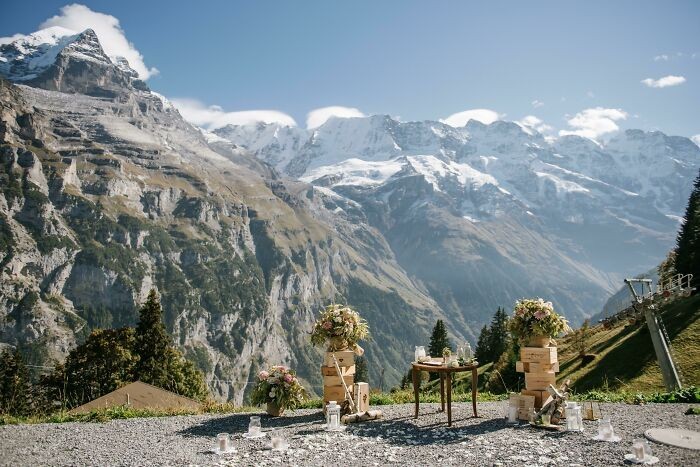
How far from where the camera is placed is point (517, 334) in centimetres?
1537

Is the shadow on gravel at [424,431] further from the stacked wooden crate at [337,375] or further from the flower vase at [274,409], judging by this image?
the flower vase at [274,409]

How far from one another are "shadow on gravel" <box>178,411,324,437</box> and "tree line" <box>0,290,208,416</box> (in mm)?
46952

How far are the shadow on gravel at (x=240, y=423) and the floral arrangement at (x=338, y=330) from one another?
2.36 metres

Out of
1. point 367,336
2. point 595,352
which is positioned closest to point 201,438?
point 367,336

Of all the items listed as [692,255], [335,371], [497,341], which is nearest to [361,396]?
[335,371]

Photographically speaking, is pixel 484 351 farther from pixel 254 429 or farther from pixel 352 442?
pixel 254 429

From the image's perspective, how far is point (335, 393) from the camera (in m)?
15.9

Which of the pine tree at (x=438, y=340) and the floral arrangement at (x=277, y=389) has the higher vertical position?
the pine tree at (x=438, y=340)

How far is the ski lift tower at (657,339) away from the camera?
21.6 m

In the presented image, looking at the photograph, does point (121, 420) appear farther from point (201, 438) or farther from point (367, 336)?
point (367, 336)

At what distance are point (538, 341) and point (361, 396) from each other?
5739 mm

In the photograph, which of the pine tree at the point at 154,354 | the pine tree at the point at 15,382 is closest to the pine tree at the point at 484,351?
the pine tree at the point at 154,354

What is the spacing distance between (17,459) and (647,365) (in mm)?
31689

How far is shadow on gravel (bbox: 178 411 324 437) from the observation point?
1423 centimetres
